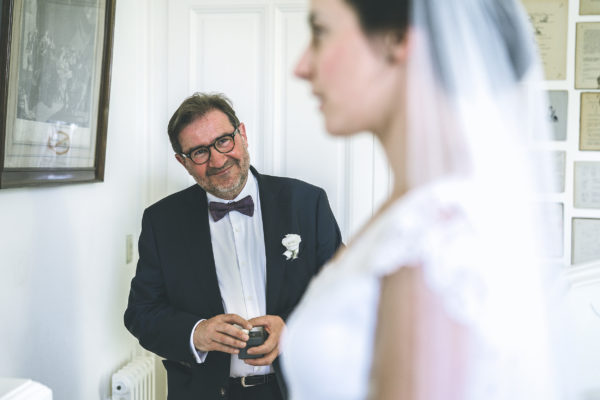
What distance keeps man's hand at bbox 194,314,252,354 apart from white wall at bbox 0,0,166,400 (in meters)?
0.47

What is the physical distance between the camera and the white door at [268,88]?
2.62m

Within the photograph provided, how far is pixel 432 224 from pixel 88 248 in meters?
1.72

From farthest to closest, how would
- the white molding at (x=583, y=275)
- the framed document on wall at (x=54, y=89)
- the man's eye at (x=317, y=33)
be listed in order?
the white molding at (x=583, y=275) < the framed document on wall at (x=54, y=89) < the man's eye at (x=317, y=33)

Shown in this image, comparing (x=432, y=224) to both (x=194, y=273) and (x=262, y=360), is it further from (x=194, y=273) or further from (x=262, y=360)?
(x=194, y=273)

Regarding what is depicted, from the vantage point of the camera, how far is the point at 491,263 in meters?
0.68

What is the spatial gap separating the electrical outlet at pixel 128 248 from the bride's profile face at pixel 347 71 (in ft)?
6.23

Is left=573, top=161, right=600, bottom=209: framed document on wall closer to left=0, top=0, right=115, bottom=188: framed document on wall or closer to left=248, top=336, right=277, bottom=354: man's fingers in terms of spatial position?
left=248, top=336, right=277, bottom=354: man's fingers

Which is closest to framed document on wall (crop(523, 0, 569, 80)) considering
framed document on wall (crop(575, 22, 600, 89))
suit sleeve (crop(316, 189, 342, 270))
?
framed document on wall (crop(575, 22, 600, 89))

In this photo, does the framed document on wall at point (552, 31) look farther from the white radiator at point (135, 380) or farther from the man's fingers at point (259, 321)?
the white radiator at point (135, 380)

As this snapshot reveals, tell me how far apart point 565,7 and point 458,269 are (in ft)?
7.70

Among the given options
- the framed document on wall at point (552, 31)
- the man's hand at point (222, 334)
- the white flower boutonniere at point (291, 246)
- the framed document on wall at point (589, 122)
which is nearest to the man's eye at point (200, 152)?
the white flower boutonniere at point (291, 246)

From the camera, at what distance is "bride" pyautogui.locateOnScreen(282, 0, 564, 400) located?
0.63 m

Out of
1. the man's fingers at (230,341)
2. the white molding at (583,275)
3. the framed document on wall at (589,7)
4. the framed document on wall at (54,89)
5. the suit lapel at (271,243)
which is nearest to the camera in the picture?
the framed document on wall at (54,89)

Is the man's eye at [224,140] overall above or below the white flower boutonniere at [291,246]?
above
